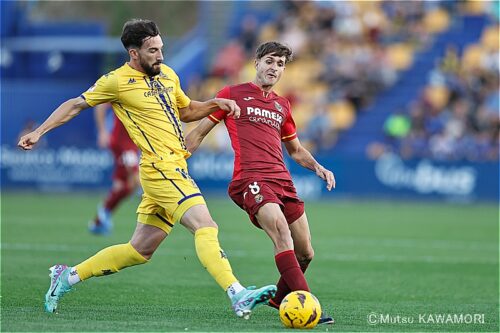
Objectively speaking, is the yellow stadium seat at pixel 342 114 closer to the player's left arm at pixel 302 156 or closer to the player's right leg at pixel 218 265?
the player's left arm at pixel 302 156

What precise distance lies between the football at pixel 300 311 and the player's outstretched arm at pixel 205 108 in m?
1.65

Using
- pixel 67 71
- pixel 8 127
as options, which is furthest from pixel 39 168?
pixel 67 71

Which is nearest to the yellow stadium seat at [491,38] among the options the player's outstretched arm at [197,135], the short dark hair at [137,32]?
the player's outstretched arm at [197,135]

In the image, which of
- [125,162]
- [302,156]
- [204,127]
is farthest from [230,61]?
[204,127]

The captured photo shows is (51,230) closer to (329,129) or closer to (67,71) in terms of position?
(329,129)

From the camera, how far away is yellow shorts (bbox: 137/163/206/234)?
27.8ft

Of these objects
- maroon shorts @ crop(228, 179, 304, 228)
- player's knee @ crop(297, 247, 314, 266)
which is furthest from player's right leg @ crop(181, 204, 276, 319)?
player's knee @ crop(297, 247, 314, 266)

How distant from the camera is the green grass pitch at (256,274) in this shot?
847cm

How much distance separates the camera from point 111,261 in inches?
352

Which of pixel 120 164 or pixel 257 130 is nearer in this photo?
pixel 257 130

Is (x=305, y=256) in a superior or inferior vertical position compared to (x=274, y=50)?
inferior

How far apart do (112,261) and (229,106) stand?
5.65ft

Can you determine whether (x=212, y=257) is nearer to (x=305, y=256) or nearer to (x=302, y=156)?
(x=305, y=256)

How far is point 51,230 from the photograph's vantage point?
56.0 ft
